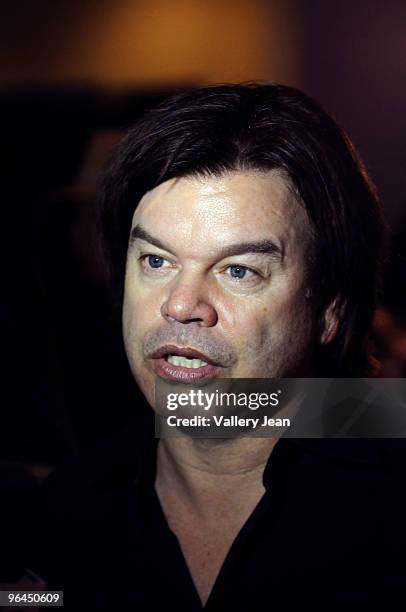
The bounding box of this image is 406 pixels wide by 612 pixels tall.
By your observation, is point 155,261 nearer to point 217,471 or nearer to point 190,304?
point 190,304

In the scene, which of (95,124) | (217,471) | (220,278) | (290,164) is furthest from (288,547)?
(95,124)

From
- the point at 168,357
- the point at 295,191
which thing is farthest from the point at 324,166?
the point at 168,357

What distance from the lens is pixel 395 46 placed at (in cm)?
191

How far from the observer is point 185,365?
3.49 feet

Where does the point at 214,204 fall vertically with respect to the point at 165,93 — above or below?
below

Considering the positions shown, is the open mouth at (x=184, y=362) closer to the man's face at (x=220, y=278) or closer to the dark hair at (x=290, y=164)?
the man's face at (x=220, y=278)

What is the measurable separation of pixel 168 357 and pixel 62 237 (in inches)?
30.6

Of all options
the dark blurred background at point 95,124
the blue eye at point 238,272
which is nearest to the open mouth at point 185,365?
the blue eye at point 238,272

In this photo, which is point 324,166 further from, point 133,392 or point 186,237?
point 133,392

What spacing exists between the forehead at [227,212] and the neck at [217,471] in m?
0.31

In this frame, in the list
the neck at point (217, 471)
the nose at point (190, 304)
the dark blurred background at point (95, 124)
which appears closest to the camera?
the nose at point (190, 304)

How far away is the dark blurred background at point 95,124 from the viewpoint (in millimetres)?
1707

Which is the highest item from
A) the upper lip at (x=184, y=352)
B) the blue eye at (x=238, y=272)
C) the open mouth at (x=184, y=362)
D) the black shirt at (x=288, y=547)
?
the blue eye at (x=238, y=272)

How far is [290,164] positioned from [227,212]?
12 centimetres
